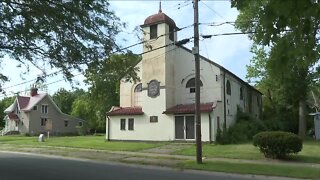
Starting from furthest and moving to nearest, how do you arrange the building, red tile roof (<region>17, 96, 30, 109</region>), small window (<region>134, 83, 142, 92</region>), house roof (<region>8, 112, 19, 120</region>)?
red tile roof (<region>17, 96, 30, 109</region>) < house roof (<region>8, 112, 19, 120</region>) < the building < small window (<region>134, 83, 142, 92</region>)

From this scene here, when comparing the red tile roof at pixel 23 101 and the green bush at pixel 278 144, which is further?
the red tile roof at pixel 23 101

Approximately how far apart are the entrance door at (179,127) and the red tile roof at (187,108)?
0.67 m

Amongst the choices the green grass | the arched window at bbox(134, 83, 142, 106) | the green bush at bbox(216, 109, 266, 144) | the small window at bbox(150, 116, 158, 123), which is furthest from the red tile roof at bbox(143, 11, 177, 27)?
the green grass

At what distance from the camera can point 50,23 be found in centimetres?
1348

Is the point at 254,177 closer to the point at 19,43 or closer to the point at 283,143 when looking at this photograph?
the point at 283,143

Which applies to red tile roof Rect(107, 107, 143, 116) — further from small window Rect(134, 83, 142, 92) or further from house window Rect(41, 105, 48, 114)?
house window Rect(41, 105, 48, 114)

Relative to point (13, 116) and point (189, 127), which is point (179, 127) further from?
point (13, 116)

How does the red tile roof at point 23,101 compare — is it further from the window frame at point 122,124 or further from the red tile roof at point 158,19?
the red tile roof at point 158,19

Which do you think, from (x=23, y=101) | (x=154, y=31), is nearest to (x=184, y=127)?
(x=154, y=31)

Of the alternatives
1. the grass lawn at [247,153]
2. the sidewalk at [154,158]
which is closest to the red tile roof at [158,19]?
the sidewalk at [154,158]

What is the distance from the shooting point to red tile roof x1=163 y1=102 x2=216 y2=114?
3298 centimetres

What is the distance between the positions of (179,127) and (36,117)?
136 feet

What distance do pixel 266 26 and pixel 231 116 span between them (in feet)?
110

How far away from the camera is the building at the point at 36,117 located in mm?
69000
